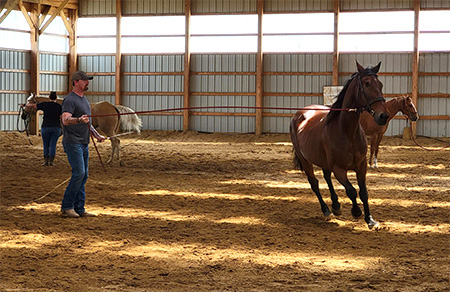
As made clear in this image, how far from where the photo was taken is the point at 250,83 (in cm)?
2669

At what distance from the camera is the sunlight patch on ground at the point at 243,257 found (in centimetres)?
579

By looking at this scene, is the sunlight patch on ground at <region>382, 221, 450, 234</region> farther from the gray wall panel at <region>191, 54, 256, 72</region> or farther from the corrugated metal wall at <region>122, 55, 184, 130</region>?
the corrugated metal wall at <region>122, 55, 184, 130</region>

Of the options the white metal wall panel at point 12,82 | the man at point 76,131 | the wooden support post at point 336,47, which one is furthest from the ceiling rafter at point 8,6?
the man at point 76,131

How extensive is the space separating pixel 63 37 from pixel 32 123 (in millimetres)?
4634

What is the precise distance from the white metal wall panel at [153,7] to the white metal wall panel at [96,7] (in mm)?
608

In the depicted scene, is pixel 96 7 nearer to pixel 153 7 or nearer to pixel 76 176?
pixel 153 7

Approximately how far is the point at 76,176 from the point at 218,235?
215 cm

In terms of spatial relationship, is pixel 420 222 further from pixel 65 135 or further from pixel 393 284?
pixel 65 135

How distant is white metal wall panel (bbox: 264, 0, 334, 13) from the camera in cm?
2581

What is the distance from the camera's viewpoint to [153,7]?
2789cm

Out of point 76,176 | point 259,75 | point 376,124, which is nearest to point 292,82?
point 259,75

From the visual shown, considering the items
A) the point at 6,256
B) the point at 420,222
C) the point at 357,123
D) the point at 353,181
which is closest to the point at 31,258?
the point at 6,256

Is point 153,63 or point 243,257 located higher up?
point 153,63

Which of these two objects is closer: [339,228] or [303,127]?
[339,228]
